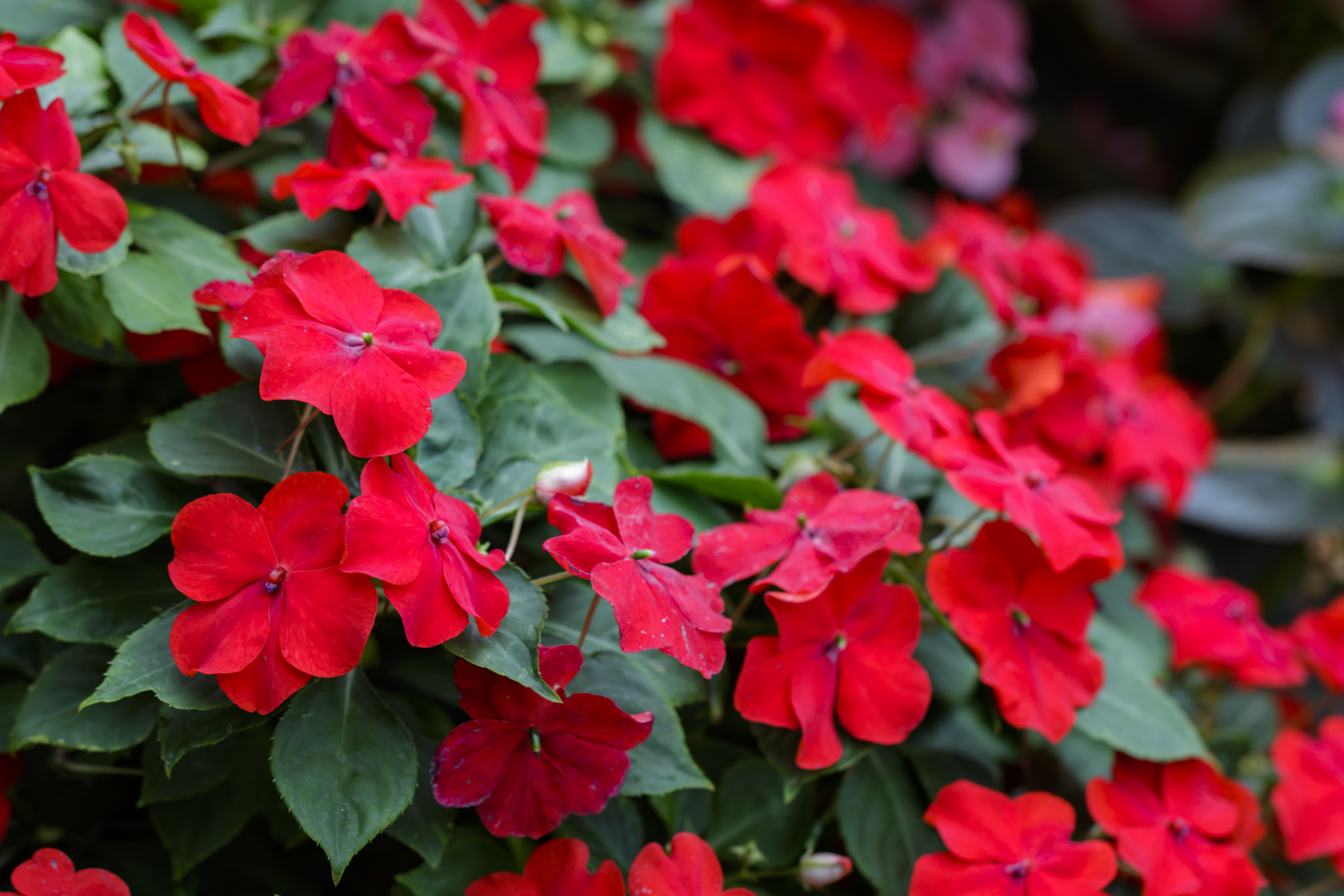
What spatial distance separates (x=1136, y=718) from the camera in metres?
0.69

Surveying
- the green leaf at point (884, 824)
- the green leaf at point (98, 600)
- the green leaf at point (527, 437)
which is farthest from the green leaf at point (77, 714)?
the green leaf at point (884, 824)

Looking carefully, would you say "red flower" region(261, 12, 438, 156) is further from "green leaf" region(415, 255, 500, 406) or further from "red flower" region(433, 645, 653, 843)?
"red flower" region(433, 645, 653, 843)

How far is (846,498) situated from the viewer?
2.04 ft

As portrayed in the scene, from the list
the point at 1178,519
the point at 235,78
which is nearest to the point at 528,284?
the point at 235,78

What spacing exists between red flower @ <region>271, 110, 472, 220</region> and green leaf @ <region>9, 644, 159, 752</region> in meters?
0.31

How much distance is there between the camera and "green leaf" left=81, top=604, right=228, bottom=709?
482 mm

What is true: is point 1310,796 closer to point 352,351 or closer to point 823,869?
point 823,869

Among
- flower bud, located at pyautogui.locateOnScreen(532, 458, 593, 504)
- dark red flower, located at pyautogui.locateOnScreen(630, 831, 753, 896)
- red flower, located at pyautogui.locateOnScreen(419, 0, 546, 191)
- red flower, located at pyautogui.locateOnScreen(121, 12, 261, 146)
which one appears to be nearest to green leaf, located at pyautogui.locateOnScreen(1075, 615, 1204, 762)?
dark red flower, located at pyautogui.locateOnScreen(630, 831, 753, 896)

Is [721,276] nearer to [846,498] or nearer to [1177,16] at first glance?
[846,498]

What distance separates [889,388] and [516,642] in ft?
1.04

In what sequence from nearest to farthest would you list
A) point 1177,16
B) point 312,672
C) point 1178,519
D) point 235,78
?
1. point 312,672
2. point 235,78
3. point 1178,519
4. point 1177,16

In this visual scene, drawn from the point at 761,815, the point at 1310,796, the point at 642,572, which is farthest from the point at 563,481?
the point at 1310,796

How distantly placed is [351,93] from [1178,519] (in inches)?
47.3

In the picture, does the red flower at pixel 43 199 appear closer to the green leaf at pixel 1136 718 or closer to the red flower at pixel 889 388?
the red flower at pixel 889 388
